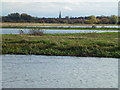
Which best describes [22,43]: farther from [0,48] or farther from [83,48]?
[83,48]

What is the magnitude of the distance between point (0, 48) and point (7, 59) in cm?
421

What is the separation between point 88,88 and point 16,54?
10.7 metres

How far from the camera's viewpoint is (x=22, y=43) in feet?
80.2

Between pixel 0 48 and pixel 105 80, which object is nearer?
pixel 105 80

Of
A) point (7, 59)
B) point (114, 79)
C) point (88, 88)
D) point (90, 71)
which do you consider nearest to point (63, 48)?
point (7, 59)

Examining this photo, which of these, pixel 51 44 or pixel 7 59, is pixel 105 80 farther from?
pixel 51 44

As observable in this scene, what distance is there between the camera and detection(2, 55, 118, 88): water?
38.2ft

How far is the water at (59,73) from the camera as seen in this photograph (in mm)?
11656

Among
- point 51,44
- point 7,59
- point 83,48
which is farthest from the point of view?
point 51,44

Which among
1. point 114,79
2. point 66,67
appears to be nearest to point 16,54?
point 66,67

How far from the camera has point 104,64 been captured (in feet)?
56.0

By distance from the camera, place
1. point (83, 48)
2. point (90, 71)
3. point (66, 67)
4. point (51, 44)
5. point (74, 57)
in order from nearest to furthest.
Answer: point (90, 71) < point (66, 67) < point (74, 57) < point (83, 48) < point (51, 44)

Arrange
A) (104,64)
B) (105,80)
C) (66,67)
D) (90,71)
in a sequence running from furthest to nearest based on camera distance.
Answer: (104,64) → (66,67) → (90,71) → (105,80)

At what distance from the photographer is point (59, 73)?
13867mm
